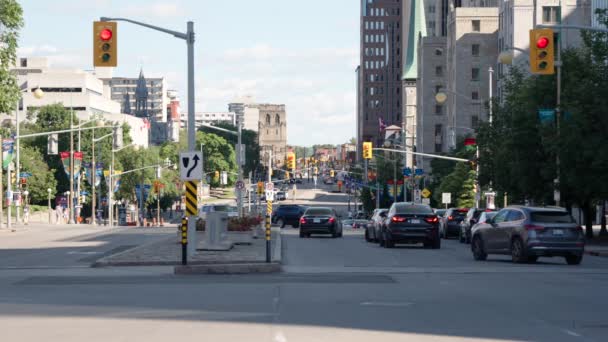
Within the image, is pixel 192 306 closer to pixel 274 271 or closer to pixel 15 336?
pixel 15 336

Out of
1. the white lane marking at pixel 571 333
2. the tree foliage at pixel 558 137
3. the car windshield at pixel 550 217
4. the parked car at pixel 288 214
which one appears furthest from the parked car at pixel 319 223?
the white lane marking at pixel 571 333

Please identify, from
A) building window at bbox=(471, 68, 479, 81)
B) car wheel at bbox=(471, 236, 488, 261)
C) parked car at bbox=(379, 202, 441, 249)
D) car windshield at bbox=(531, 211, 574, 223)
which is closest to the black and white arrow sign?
car wheel at bbox=(471, 236, 488, 261)

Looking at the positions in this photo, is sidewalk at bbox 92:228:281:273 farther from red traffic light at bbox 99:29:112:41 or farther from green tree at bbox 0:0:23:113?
green tree at bbox 0:0:23:113

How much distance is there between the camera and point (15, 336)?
14234 mm

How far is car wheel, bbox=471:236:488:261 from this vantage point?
33.4 metres

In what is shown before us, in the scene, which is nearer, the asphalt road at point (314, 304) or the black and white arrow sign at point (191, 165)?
the asphalt road at point (314, 304)

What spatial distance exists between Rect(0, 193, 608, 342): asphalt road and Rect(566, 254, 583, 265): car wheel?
1.78m

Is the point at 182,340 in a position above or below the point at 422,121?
below

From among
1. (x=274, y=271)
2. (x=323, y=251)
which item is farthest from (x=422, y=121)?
(x=274, y=271)

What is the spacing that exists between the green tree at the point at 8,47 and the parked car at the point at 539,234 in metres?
32.8

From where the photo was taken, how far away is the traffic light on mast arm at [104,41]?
2844 cm

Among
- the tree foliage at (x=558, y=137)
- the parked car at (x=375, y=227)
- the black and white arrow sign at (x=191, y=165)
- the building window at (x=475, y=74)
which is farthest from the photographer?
the building window at (x=475, y=74)

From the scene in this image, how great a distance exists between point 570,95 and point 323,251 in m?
14.8

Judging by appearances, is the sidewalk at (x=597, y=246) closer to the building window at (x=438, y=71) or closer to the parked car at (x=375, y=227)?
the parked car at (x=375, y=227)
